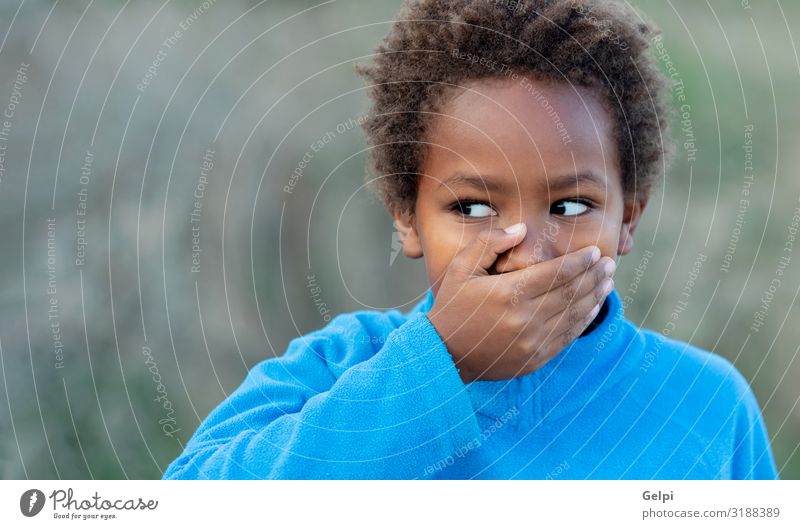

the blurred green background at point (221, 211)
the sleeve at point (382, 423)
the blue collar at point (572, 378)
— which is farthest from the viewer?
the blurred green background at point (221, 211)

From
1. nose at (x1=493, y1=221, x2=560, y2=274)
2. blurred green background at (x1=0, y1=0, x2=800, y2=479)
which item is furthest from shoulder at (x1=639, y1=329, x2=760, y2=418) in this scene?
blurred green background at (x1=0, y1=0, x2=800, y2=479)

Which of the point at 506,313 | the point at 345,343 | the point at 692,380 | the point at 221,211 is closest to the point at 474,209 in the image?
the point at 506,313

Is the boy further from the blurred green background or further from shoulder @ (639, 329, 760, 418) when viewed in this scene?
the blurred green background

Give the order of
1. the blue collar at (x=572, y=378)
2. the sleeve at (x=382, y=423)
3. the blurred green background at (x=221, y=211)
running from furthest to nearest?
the blurred green background at (x=221, y=211) < the blue collar at (x=572, y=378) < the sleeve at (x=382, y=423)

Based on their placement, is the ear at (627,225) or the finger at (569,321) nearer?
the finger at (569,321)

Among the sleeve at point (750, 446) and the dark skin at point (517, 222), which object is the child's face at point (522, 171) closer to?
the dark skin at point (517, 222)

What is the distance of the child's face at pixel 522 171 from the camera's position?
2.25 ft

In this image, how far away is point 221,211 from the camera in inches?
48.1

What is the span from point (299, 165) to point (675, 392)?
2.20 feet

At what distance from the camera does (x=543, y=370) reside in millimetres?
783

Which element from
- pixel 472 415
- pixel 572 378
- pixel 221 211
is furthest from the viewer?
pixel 221 211

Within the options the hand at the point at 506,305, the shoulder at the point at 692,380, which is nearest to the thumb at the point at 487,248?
the hand at the point at 506,305

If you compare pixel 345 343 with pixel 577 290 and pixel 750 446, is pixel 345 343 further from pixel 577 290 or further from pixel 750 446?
pixel 750 446

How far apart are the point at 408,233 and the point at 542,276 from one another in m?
0.19
